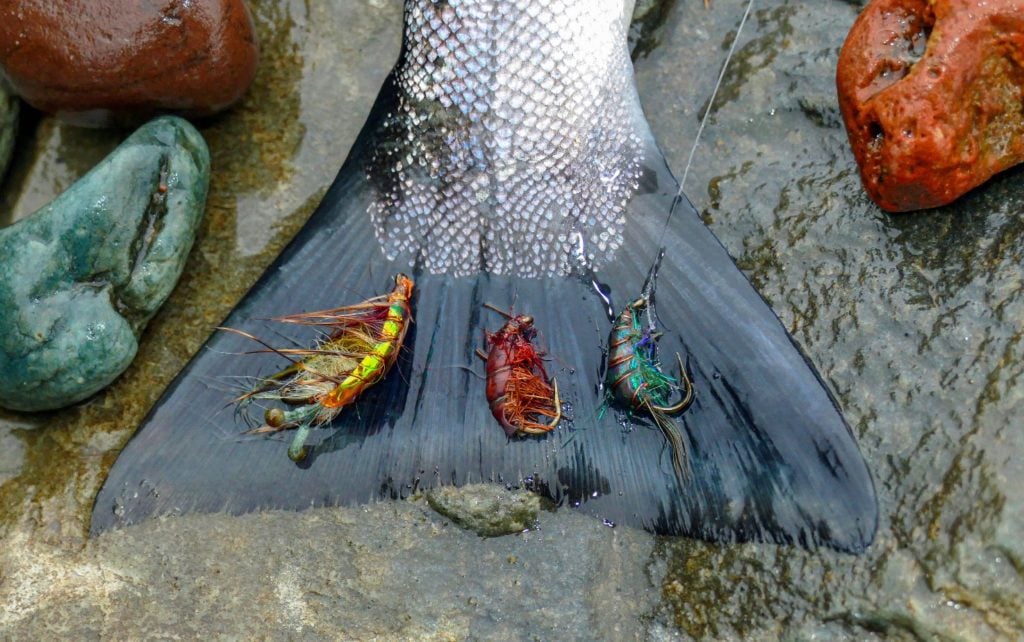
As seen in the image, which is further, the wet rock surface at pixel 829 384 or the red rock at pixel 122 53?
the red rock at pixel 122 53

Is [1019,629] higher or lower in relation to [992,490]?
lower

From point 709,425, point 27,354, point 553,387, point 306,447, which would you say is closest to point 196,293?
point 27,354

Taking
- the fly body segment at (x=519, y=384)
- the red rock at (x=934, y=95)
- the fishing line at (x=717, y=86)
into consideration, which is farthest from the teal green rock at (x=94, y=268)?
the red rock at (x=934, y=95)

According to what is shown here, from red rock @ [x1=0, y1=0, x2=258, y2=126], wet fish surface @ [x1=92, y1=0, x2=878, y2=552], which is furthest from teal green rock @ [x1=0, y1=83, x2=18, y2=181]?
wet fish surface @ [x1=92, y1=0, x2=878, y2=552]

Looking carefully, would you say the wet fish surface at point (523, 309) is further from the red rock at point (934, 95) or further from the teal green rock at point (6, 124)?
the teal green rock at point (6, 124)

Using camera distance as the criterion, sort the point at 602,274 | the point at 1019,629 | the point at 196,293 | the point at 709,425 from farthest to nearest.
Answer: the point at 196,293 → the point at 602,274 → the point at 709,425 → the point at 1019,629

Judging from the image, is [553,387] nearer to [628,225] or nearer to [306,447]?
[628,225]

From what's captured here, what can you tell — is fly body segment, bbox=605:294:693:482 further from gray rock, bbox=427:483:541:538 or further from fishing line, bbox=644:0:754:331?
gray rock, bbox=427:483:541:538
